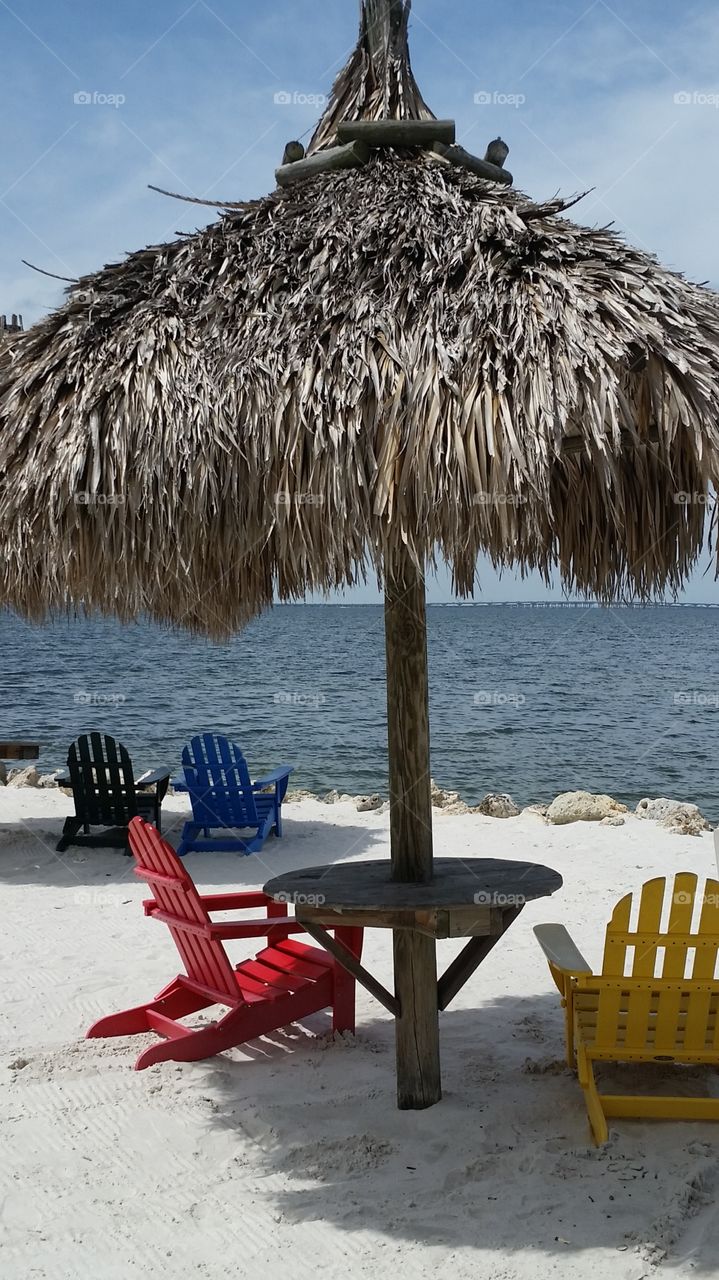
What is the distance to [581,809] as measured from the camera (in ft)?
29.3

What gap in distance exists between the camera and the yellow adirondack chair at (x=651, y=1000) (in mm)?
3252

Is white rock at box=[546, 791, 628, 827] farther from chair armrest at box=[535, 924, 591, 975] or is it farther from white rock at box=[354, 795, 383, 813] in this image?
chair armrest at box=[535, 924, 591, 975]

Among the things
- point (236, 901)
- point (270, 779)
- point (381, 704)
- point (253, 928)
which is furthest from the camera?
point (381, 704)

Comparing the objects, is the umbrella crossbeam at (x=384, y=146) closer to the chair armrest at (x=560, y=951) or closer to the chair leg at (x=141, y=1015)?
the chair armrest at (x=560, y=951)

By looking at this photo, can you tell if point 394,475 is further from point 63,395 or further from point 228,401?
point 63,395

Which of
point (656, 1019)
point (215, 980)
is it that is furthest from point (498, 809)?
point (656, 1019)

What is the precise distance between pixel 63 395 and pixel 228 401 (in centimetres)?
70

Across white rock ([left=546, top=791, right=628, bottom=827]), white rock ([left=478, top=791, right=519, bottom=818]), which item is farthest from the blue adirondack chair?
white rock ([left=546, top=791, right=628, bottom=827])

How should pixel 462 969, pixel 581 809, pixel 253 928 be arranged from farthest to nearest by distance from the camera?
pixel 581 809, pixel 253 928, pixel 462 969

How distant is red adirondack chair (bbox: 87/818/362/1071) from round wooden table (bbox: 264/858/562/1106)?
25 centimetres

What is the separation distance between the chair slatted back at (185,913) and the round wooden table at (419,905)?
287 millimetres

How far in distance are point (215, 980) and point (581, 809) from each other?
18.3ft

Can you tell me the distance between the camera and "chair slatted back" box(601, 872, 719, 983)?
3232mm

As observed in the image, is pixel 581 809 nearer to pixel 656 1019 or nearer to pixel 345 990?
pixel 345 990
